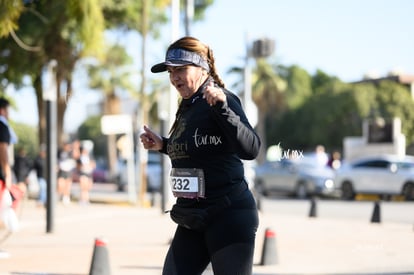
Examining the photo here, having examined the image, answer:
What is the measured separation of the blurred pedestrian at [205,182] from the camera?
140 inches

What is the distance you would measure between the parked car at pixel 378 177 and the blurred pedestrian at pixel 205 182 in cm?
2141

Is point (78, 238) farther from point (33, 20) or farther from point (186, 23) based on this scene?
point (33, 20)

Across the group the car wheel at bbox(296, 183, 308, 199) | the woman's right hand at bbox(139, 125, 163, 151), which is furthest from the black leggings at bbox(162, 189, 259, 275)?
the car wheel at bbox(296, 183, 308, 199)

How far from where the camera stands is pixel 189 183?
3584 millimetres

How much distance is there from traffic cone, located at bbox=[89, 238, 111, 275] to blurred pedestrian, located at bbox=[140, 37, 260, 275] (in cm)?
367

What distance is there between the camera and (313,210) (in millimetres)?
16125

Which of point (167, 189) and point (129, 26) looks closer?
point (167, 189)

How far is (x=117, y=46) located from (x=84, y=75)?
2.09m

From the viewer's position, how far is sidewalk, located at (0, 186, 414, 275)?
8.27m

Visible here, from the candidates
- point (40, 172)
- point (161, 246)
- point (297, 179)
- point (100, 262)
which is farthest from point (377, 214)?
point (297, 179)

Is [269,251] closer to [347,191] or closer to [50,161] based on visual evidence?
[50,161]

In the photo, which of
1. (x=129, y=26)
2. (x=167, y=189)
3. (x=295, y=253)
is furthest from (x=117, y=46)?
(x=295, y=253)

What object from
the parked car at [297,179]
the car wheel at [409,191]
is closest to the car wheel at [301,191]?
the parked car at [297,179]

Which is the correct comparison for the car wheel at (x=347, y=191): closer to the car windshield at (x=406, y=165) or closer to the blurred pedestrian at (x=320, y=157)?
the blurred pedestrian at (x=320, y=157)
